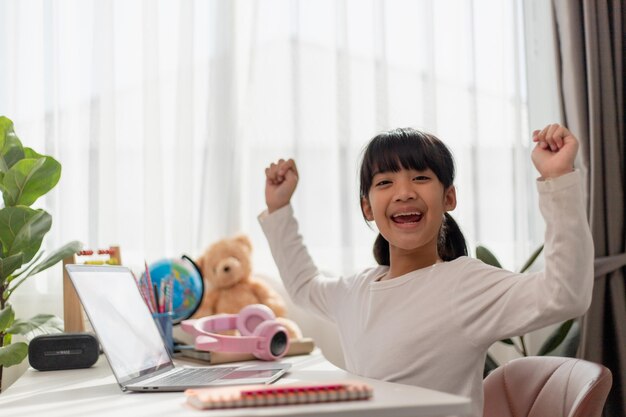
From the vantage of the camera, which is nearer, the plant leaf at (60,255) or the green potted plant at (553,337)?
the plant leaf at (60,255)

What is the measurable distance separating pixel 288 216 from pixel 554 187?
66 cm

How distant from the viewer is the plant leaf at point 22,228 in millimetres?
1607

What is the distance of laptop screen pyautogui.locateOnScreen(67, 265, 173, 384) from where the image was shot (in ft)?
3.86

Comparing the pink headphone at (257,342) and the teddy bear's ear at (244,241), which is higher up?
the teddy bear's ear at (244,241)

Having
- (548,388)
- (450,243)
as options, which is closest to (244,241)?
(450,243)

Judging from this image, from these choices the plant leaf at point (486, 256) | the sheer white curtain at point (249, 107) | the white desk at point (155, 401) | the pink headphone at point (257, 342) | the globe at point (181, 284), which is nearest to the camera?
the white desk at point (155, 401)

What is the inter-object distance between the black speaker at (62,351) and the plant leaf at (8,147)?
1.49ft

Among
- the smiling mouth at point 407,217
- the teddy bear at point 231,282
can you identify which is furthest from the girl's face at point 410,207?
the teddy bear at point 231,282

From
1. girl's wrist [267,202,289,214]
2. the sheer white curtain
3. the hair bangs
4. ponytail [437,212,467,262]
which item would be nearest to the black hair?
the hair bangs

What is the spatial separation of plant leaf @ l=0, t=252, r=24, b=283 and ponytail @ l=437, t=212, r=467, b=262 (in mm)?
921

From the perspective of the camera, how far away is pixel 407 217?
4.48 feet

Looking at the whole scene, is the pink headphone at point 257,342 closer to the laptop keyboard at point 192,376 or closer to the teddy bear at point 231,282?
the laptop keyboard at point 192,376

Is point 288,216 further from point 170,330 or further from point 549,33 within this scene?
point 549,33

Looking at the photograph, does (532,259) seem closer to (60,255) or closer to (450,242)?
(450,242)
